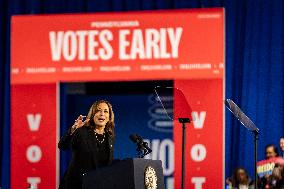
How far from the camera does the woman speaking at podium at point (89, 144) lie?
4.00m

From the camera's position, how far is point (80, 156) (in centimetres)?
402

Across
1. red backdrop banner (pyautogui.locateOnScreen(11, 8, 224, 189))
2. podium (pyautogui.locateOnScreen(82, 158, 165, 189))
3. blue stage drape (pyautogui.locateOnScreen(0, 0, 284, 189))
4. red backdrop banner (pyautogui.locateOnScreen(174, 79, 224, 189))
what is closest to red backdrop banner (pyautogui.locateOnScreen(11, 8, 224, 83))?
red backdrop banner (pyautogui.locateOnScreen(11, 8, 224, 189))

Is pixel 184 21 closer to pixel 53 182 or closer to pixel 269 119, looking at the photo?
pixel 269 119

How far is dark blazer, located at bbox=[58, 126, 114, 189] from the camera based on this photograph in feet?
13.1

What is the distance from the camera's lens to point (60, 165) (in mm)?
8383

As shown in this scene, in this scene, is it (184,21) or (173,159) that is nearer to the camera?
(184,21)

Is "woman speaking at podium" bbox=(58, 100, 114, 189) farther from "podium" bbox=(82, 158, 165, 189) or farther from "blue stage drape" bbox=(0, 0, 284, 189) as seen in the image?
"blue stage drape" bbox=(0, 0, 284, 189)

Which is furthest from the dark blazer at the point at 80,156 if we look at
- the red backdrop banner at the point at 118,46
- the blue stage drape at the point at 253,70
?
the blue stage drape at the point at 253,70

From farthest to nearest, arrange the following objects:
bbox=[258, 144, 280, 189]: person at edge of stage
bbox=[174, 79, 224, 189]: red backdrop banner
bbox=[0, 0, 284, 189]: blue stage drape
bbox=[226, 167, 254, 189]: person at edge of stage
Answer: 1. bbox=[0, 0, 284, 189]: blue stage drape
2. bbox=[174, 79, 224, 189]: red backdrop banner
3. bbox=[226, 167, 254, 189]: person at edge of stage
4. bbox=[258, 144, 280, 189]: person at edge of stage

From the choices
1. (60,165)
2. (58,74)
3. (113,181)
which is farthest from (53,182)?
(113,181)

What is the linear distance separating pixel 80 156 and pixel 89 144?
9cm

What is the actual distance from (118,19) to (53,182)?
2039 millimetres

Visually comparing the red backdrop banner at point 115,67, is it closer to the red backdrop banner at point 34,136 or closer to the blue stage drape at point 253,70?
the red backdrop banner at point 34,136

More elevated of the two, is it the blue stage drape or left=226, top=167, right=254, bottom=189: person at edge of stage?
the blue stage drape
